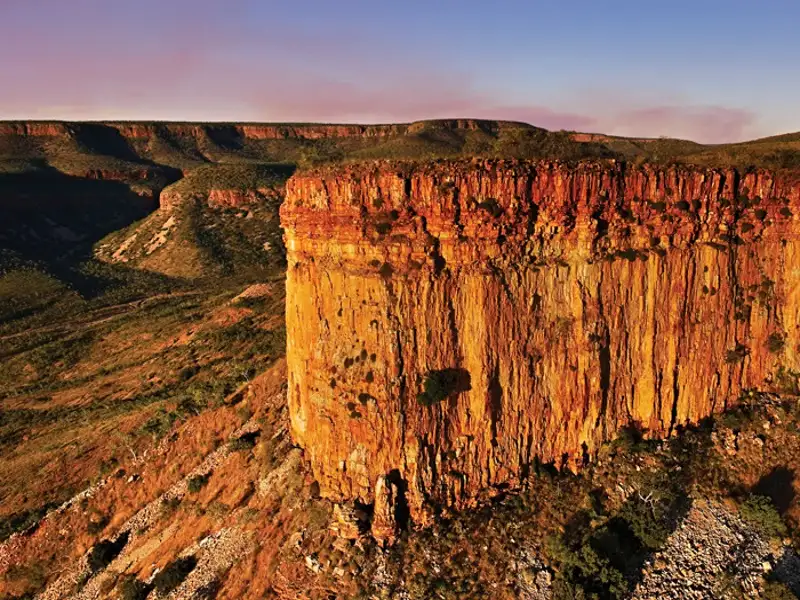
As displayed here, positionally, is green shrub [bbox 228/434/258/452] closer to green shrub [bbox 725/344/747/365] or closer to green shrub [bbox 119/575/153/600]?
green shrub [bbox 119/575/153/600]

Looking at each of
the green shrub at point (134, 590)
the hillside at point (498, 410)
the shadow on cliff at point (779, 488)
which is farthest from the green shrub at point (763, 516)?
the green shrub at point (134, 590)

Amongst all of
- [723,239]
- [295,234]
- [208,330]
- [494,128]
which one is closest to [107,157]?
[494,128]

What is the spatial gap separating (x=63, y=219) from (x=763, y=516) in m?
133

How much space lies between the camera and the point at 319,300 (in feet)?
71.3

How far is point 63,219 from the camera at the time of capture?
11900cm

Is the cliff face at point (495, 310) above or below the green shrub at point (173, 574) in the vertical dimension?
above

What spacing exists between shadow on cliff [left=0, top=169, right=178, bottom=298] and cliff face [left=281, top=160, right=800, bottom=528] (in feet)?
247

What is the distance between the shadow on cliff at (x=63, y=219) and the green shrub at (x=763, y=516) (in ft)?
282

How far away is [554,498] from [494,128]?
140449 millimetres

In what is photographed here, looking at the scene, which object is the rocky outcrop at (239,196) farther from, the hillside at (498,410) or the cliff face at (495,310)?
the cliff face at (495,310)

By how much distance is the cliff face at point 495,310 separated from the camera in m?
20.9

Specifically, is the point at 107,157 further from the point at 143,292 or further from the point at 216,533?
the point at 216,533

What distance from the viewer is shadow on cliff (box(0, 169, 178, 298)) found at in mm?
92562

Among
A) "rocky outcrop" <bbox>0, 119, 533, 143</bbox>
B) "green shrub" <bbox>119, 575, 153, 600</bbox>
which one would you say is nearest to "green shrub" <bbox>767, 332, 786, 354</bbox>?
"green shrub" <bbox>119, 575, 153, 600</bbox>
